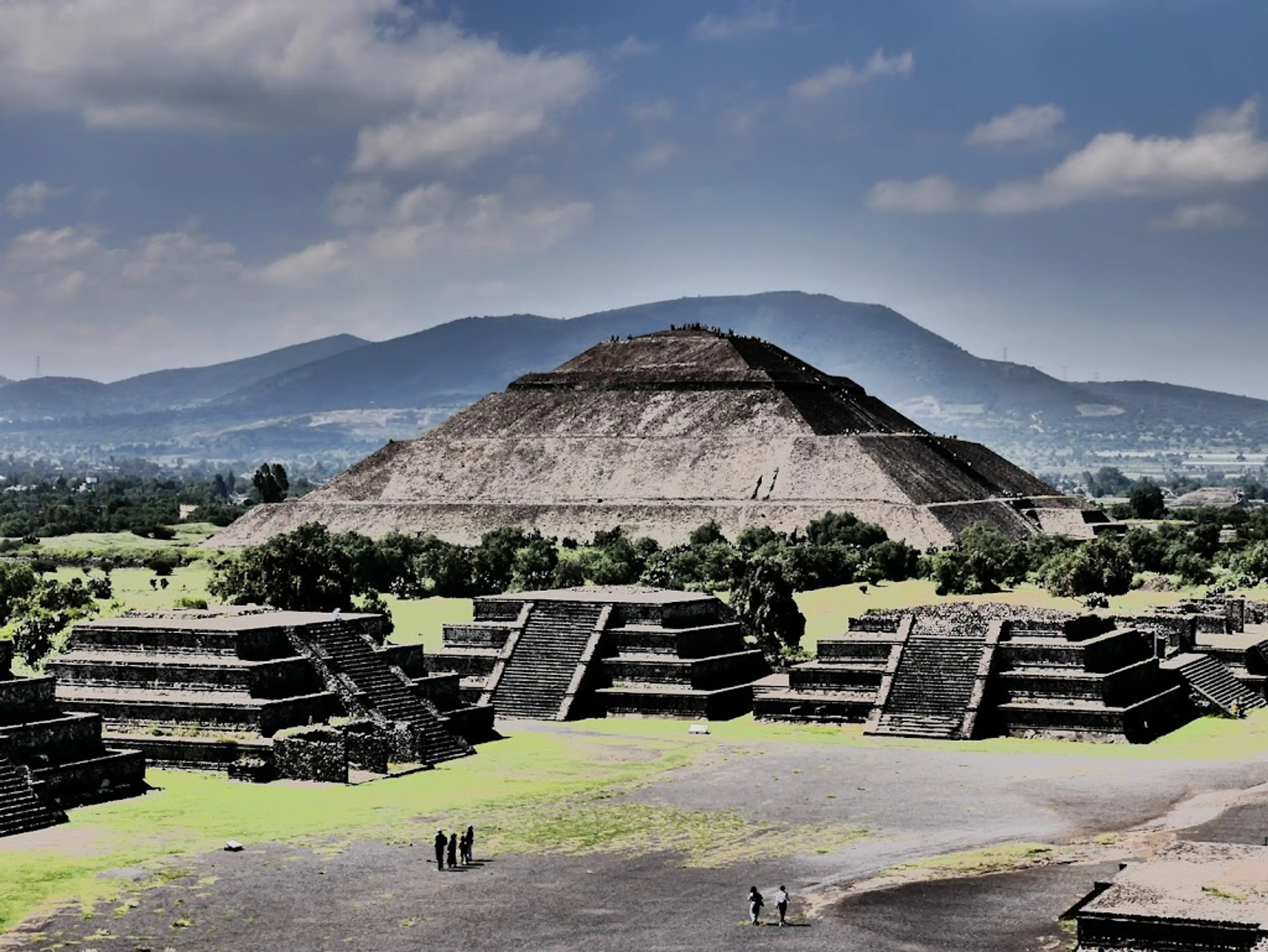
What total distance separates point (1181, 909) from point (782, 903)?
260 inches

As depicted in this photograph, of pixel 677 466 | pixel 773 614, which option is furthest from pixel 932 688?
pixel 677 466

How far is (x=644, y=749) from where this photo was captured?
5212 centimetres

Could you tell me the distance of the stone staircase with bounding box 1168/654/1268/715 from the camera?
59.3m

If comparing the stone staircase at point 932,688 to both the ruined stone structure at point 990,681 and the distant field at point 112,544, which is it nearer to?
the ruined stone structure at point 990,681

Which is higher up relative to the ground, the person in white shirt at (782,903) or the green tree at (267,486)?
the green tree at (267,486)

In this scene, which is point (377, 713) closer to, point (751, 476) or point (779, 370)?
point (751, 476)

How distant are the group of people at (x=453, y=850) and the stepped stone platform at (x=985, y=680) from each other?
60.9 feet

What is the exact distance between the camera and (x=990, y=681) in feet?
178

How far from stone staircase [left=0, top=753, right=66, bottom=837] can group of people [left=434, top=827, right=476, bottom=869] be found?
323 inches

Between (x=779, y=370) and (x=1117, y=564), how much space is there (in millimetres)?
83196

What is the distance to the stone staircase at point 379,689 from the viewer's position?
5025cm

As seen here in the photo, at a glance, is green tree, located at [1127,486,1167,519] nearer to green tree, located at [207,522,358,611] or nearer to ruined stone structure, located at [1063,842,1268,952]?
green tree, located at [207,522,358,611]

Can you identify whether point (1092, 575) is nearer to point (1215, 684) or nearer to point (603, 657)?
point (1215, 684)

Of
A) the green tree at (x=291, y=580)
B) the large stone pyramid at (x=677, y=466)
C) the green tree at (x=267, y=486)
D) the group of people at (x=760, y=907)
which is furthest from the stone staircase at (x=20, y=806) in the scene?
the green tree at (x=267, y=486)
